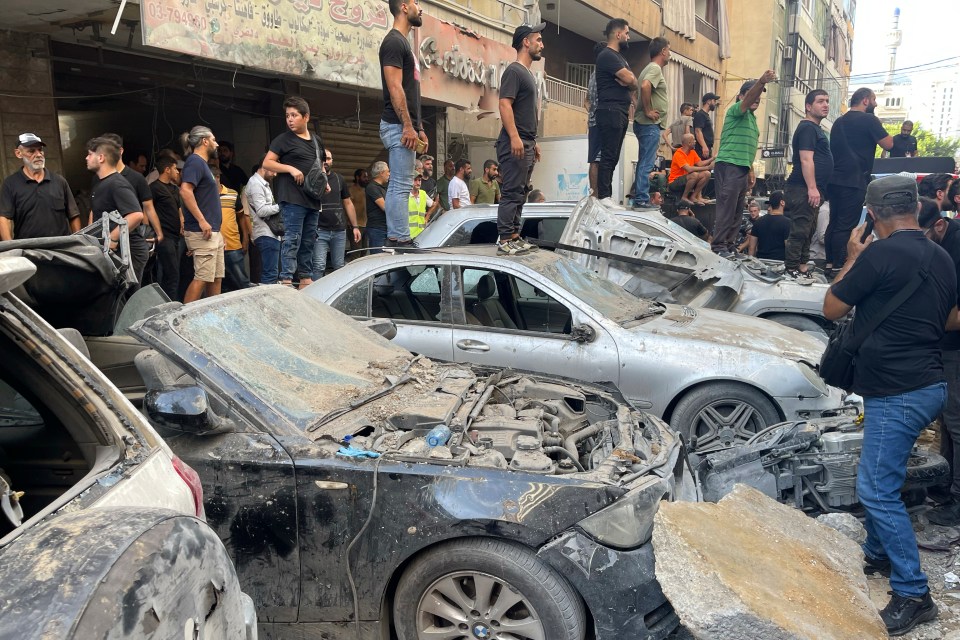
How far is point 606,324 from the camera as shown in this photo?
17.2 ft

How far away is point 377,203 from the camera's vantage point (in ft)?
32.0

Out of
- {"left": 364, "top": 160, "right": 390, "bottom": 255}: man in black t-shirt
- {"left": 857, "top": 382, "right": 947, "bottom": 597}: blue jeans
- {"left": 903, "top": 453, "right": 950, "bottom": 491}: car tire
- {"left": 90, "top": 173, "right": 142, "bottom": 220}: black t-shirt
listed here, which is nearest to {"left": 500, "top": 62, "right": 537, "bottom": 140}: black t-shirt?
{"left": 364, "top": 160, "right": 390, "bottom": 255}: man in black t-shirt

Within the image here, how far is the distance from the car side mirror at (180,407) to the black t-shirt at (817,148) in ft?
26.2

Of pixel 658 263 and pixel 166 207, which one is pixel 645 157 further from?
pixel 166 207

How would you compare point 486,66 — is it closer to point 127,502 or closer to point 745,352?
point 745,352

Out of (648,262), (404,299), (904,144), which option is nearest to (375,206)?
(648,262)

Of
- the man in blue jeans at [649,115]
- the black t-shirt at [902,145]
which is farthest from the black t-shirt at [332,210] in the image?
the black t-shirt at [902,145]

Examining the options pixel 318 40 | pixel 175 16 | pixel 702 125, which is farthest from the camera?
pixel 702 125

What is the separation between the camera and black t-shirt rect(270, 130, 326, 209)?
22.9 feet

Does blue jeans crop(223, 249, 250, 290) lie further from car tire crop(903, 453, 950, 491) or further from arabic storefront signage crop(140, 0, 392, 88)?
car tire crop(903, 453, 950, 491)

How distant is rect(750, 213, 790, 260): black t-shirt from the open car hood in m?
3.25

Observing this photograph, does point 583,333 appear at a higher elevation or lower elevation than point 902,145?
lower

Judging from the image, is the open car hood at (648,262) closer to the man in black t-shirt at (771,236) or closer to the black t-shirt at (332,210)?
the black t-shirt at (332,210)

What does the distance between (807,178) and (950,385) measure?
503 centimetres
